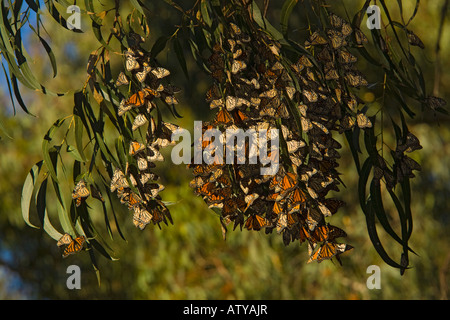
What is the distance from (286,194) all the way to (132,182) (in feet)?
0.70

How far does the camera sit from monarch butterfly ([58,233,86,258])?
967 mm

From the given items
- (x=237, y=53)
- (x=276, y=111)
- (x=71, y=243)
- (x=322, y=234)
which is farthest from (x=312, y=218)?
(x=71, y=243)

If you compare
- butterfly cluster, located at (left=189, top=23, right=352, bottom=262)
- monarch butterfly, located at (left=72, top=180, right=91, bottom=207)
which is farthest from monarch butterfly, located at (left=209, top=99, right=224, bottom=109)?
monarch butterfly, located at (left=72, top=180, right=91, bottom=207)

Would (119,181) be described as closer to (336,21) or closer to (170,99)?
(170,99)

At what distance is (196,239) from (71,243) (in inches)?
66.6

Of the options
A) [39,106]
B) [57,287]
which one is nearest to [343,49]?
[39,106]

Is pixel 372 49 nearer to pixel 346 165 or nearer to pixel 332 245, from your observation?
pixel 346 165

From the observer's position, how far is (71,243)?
978 millimetres

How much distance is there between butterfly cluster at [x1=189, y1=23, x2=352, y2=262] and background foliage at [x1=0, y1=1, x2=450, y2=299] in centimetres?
144

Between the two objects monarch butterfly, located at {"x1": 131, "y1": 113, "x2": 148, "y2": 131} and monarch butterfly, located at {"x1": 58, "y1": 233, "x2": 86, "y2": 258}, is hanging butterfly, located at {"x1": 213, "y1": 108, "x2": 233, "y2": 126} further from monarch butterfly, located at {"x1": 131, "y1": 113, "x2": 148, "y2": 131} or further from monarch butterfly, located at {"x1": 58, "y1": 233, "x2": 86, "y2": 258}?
monarch butterfly, located at {"x1": 58, "y1": 233, "x2": 86, "y2": 258}

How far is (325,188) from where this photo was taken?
2.95 feet

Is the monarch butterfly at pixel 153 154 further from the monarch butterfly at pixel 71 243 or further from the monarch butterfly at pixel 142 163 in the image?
the monarch butterfly at pixel 71 243

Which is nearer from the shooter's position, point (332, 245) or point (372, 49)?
point (332, 245)

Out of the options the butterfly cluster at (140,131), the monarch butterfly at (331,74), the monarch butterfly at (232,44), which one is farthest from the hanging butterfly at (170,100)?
the monarch butterfly at (331,74)
